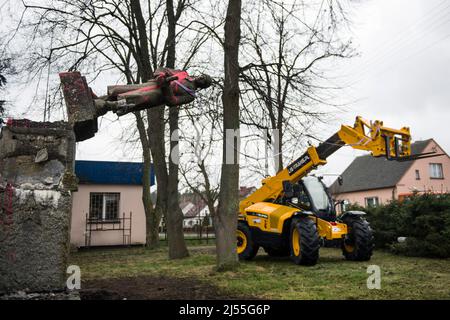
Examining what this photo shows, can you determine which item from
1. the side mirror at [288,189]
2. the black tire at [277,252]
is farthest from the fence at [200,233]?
the side mirror at [288,189]

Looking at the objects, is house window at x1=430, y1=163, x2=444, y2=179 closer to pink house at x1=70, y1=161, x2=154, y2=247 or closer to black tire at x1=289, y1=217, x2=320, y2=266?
pink house at x1=70, y1=161, x2=154, y2=247

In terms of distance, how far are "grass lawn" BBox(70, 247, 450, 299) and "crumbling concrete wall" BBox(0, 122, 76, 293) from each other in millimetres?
3098

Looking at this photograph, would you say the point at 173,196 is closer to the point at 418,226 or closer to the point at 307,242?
the point at 307,242

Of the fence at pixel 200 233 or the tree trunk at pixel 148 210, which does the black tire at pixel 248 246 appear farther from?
the fence at pixel 200 233

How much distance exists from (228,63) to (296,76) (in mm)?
1486

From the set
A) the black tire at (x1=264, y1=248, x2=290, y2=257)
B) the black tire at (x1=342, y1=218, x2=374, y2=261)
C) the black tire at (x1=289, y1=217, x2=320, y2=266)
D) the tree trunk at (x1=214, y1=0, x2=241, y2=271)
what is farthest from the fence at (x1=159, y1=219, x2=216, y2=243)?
the tree trunk at (x1=214, y1=0, x2=241, y2=271)

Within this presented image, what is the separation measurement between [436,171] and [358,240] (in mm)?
28050

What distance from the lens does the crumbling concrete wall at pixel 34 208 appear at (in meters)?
3.76

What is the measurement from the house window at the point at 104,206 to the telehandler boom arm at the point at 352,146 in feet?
31.7

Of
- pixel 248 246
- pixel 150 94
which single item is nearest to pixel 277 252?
pixel 248 246

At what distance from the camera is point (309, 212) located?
32.7 feet
